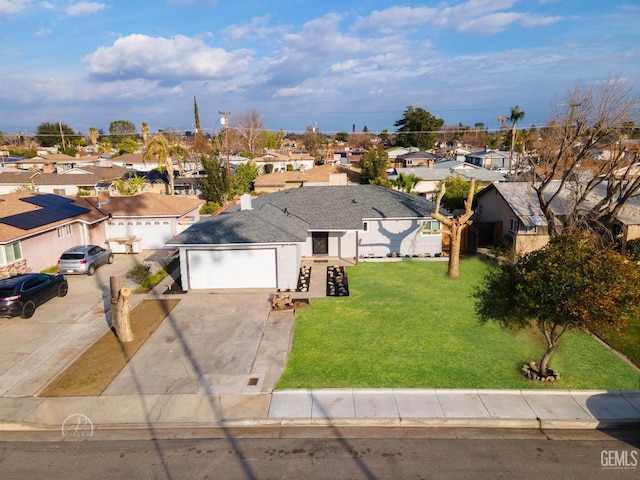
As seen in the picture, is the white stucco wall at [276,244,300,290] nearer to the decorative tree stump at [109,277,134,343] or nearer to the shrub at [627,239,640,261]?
the decorative tree stump at [109,277,134,343]

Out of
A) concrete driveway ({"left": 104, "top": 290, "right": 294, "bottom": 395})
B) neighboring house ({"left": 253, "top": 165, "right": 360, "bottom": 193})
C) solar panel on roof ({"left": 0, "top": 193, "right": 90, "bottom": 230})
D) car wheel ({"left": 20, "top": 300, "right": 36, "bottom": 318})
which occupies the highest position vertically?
solar panel on roof ({"left": 0, "top": 193, "right": 90, "bottom": 230})

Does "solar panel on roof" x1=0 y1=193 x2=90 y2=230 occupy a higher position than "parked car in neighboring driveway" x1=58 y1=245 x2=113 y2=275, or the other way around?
"solar panel on roof" x1=0 y1=193 x2=90 y2=230

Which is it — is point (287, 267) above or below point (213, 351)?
above

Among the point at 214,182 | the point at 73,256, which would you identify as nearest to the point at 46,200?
the point at 73,256

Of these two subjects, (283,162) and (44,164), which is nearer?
(44,164)

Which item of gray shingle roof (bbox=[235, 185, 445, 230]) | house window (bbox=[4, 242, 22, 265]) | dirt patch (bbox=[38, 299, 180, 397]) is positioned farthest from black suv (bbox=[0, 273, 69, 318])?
gray shingle roof (bbox=[235, 185, 445, 230])

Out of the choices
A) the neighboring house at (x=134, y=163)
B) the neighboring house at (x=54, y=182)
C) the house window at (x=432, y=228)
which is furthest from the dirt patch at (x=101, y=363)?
the neighboring house at (x=134, y=163)

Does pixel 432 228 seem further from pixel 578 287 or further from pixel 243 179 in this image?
pixel 243 179
